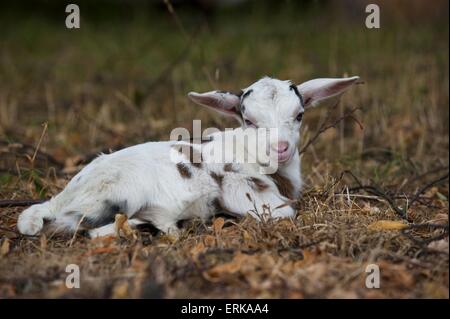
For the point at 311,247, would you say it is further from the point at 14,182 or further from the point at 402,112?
the point at 402,112

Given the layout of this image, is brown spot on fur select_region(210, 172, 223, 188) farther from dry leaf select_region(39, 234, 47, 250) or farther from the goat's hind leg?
dry leaf select_region(39, 234, 47, 250)

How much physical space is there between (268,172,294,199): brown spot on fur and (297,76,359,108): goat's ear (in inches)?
21.9

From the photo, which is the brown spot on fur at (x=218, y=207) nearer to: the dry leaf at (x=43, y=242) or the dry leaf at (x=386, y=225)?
the dry leaf at (x=386, y=225)

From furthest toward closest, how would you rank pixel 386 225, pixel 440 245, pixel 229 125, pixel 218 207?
pixel 229 125 < pixel 218 207 < pixel 386 225 < pixel 440 245

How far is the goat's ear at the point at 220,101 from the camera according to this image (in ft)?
17.2

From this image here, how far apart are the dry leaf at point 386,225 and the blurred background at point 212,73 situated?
1603 mm

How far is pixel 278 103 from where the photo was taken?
198 inches

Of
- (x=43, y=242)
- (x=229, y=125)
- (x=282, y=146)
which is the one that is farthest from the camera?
(x=229, y=125)

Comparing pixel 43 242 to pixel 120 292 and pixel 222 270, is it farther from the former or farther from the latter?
pixel 222 270

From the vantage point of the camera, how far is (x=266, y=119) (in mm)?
5012

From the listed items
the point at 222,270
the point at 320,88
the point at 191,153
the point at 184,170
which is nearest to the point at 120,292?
the point at 222,270

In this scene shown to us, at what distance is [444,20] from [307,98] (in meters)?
6.44

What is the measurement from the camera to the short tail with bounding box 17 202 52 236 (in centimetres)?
467

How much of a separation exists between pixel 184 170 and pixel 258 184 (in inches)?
20.4
